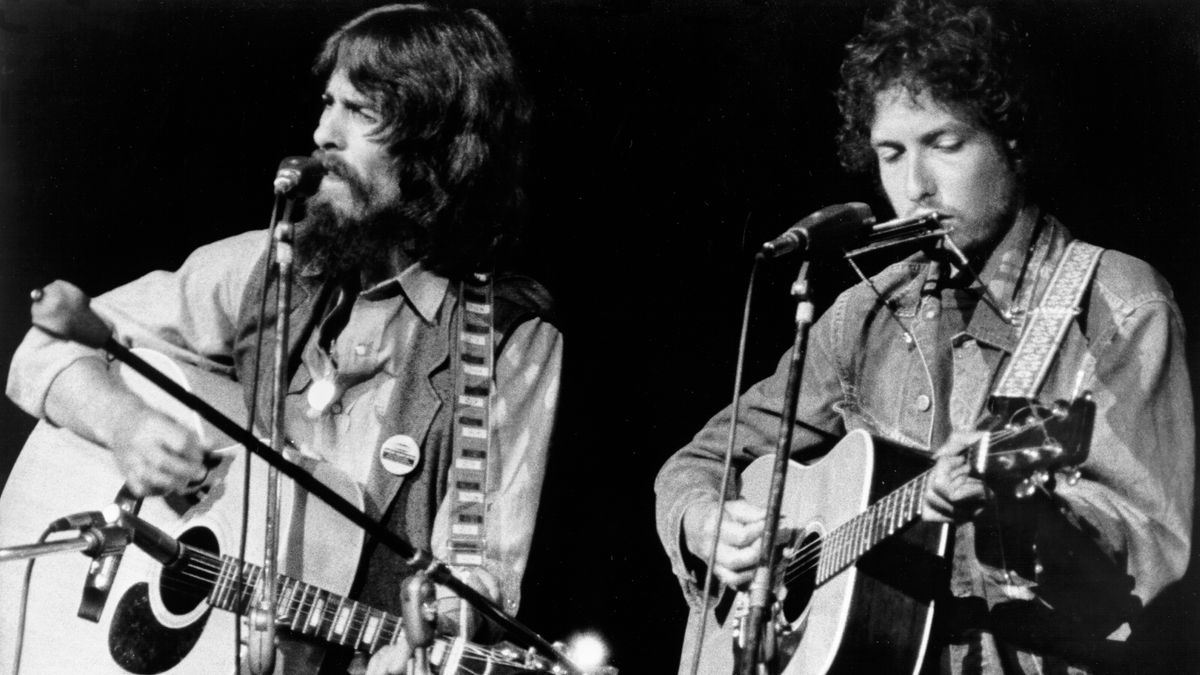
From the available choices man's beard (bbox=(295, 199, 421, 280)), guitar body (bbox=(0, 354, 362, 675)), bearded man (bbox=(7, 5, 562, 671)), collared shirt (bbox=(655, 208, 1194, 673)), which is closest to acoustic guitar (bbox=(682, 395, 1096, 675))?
collared shirt (bbox=(655, 208, 1194, 673))

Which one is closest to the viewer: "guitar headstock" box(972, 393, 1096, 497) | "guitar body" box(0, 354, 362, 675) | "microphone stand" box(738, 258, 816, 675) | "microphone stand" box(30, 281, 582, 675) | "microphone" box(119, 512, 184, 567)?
"microphone stand" box(30, 281, 582, 675)

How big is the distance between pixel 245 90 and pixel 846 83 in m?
1.66

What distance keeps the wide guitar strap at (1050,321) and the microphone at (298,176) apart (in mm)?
1476

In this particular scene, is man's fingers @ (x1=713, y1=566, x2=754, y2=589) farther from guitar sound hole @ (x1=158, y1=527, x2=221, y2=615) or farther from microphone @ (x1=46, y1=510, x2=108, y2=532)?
microphone @ (x1=46, y1=510, x2=108, y2=532)

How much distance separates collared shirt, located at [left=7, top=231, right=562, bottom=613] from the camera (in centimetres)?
302

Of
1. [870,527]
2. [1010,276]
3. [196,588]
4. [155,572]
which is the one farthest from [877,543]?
[155,572]

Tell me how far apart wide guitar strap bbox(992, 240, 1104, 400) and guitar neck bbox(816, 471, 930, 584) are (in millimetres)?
281

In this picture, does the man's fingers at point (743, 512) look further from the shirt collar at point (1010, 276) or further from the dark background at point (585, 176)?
the shirt collar at point (1010, 276)

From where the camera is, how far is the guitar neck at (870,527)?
7.61 ft

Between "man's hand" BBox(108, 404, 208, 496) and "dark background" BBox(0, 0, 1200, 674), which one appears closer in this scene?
"man's hand" BBox(108, 404, 208, 496)

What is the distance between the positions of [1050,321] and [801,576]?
0.78m

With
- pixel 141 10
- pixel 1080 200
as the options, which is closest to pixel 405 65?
pixel 141 10

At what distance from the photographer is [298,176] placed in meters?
2.54

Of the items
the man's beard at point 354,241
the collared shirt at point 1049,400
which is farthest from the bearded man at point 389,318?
the collared shirt at point 1049,400
